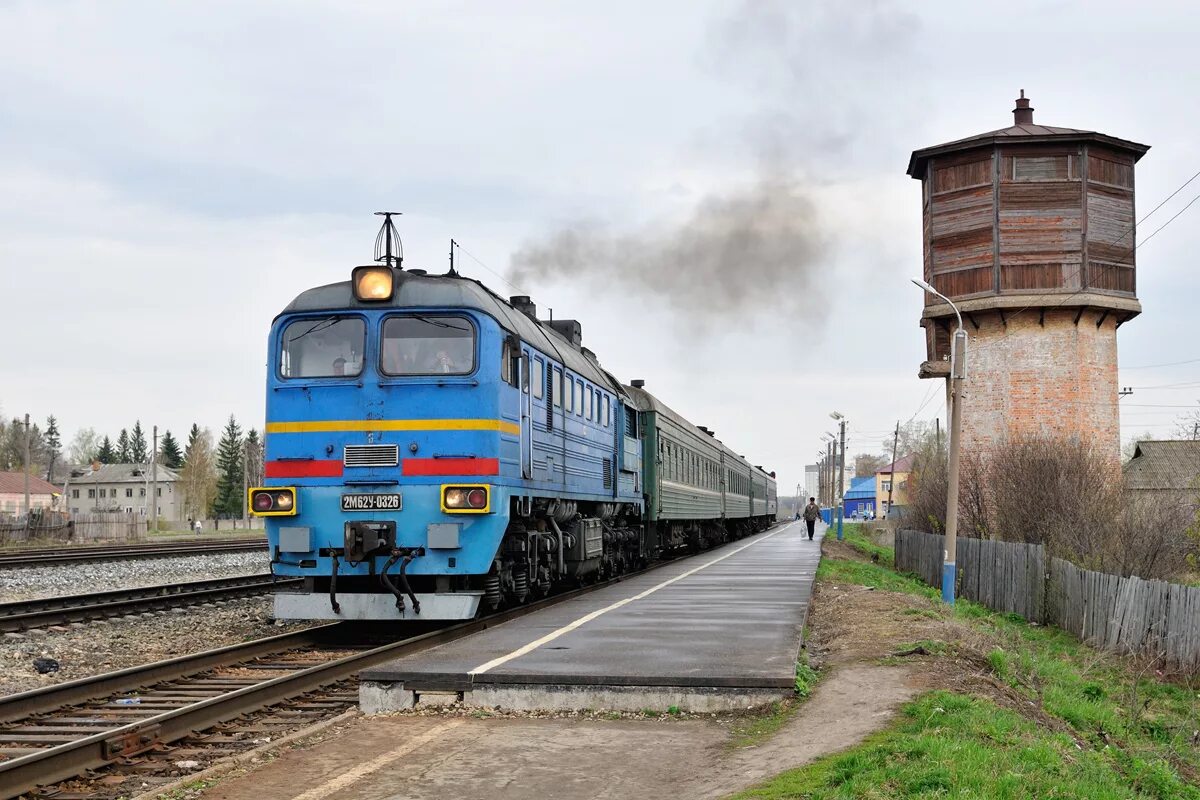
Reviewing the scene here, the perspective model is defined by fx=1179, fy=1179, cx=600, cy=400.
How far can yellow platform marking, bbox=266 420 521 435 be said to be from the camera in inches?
515

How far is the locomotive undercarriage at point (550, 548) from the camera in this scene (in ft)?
46.8

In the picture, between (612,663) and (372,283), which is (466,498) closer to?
(372,283)

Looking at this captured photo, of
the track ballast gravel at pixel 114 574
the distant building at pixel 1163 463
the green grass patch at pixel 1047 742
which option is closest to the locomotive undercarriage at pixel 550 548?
→ the green grass patch at pixel 1047 742

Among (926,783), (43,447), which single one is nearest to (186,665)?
(926,783)

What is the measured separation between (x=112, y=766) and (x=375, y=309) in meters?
6.95

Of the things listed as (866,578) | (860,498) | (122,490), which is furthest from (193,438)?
(866,578)

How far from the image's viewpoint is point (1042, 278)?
33781 millimetres

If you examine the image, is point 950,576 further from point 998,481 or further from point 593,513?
point 998,481

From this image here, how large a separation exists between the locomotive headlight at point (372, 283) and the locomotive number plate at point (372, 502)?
2.34 m

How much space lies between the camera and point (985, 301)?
34.1m

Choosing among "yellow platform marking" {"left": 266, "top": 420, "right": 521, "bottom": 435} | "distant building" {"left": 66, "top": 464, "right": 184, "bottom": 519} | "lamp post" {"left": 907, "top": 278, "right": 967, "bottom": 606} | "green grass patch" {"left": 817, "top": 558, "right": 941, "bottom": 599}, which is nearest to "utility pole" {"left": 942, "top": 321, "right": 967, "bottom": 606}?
"lamp post" {"left": 907, "top": 278, "right": 967, "bottom": 606}

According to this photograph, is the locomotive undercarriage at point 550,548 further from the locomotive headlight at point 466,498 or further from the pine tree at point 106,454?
the pine tree at point 106,454

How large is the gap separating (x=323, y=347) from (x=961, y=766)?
9.11 m

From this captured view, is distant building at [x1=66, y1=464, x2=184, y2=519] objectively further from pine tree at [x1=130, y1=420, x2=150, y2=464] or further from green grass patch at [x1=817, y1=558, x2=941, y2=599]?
green grass patch at [x1=817, y1=558, x2=941, y2=599]
